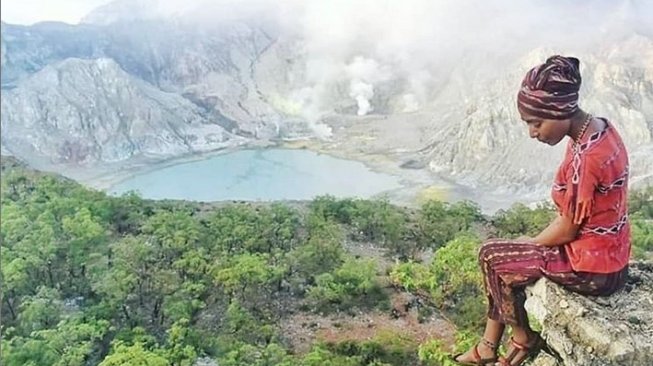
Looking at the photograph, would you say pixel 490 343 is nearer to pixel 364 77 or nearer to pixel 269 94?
pixel 364 77

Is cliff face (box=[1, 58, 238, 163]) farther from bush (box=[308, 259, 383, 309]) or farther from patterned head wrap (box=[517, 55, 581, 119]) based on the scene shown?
patterned head wrap (box=[517, 55, 581, 119])

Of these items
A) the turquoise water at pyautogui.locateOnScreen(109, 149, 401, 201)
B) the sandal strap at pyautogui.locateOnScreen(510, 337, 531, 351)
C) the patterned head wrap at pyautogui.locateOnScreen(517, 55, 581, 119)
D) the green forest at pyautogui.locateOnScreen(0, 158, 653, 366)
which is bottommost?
the turquoise water at pyautogui.locateOnScreen(109, 149, 401, 201)

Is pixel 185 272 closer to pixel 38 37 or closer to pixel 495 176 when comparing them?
pixel 38 37

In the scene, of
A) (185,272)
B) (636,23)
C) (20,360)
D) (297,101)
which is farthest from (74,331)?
(297,101)

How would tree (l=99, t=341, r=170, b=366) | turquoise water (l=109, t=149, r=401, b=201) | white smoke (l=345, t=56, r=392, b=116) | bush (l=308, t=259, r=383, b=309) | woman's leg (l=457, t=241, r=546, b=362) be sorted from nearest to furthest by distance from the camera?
woman's leg (l=457, t=241, r=546, b=362)
tree (l=99, t=341, r=170, b=366)
bush (l=308, t=259, r=383, b=309)
white smoke (l=345, t=56, r=392, b=116)
turquoise water (l=109, t=149, r=401, b=201)

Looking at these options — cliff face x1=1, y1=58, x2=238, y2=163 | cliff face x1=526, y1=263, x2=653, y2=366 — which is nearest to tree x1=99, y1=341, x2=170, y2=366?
cliff face x1=526, y1=263, x2=653, y2=366

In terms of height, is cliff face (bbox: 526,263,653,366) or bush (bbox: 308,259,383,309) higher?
cliff face (bbox: 526,263,653,366)

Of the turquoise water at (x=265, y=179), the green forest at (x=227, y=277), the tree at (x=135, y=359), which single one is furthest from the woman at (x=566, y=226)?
the turquoise water at (x=265, y=179)

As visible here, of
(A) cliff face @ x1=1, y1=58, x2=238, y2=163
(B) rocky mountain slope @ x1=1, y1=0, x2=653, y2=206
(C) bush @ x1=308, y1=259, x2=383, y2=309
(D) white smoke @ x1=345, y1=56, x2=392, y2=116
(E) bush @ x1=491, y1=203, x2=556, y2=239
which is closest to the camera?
(C) bush @ x1=308, y1=259, x2=383, y2=309
